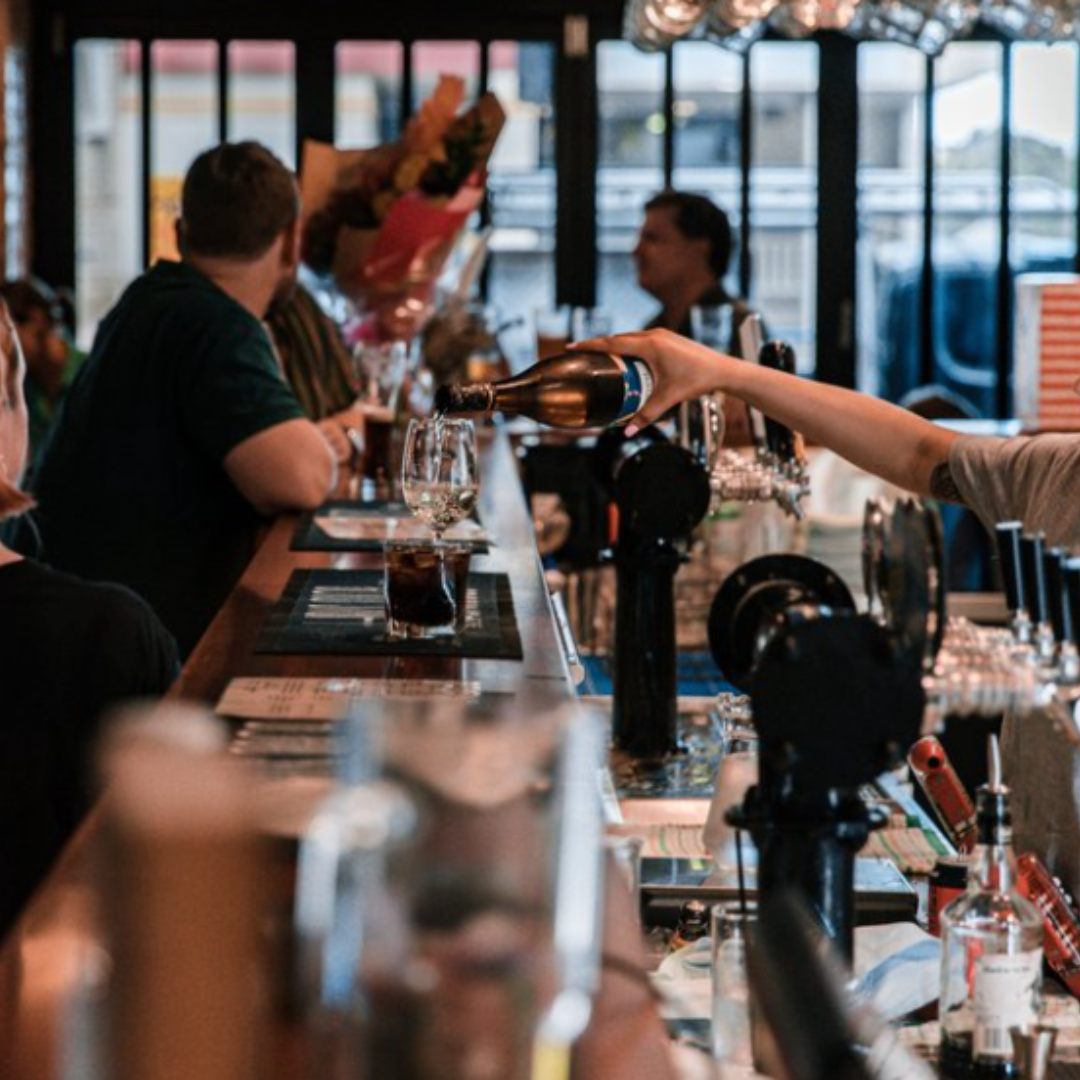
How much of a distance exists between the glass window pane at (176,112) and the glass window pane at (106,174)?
6cm

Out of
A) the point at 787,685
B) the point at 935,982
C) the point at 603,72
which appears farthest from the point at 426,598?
the point at 603,72

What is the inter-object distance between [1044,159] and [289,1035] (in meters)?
7.81

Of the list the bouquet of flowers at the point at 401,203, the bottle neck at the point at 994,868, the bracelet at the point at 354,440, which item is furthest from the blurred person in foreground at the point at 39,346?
the bottle neck at the point at 994,868

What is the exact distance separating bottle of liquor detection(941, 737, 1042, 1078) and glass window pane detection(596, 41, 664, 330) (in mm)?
6656

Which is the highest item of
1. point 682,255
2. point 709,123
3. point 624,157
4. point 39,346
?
point 709,123

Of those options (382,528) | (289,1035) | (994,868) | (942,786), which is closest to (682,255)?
(382,528)

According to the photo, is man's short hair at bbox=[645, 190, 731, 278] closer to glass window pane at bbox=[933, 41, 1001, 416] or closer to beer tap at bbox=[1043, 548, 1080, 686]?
glass window pane at bbox=[933, 41, 1001, 416]

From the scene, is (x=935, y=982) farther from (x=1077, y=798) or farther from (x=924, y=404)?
(x=924, y=404)

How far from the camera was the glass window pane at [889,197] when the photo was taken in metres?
8.00

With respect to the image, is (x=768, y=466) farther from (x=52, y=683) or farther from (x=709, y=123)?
(x=709, y=123)

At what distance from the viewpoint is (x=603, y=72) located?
7.93 meters

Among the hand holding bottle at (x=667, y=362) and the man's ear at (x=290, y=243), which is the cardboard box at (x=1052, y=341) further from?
the hand holding bottle at (x=667, y=362)

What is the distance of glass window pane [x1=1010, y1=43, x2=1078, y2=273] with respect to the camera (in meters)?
8.07

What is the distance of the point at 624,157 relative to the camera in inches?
315
